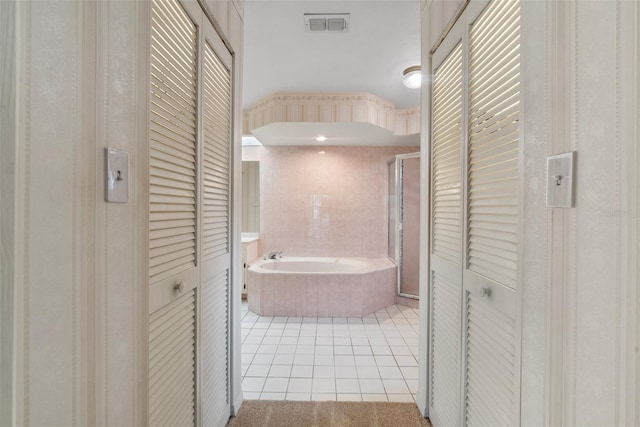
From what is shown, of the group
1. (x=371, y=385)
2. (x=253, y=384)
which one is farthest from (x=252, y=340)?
(x=371, y=385)

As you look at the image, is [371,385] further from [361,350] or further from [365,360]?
[361,350]

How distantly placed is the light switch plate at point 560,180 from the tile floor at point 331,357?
1654 millimetres

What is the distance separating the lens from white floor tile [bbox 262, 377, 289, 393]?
6.66 feet

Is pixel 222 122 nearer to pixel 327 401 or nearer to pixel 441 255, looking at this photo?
pixel 441 255

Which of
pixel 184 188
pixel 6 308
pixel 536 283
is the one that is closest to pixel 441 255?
pixel 536 283

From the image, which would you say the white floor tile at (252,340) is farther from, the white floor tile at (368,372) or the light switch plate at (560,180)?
the light switch plate at (560,180)

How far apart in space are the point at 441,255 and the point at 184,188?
1189 mm

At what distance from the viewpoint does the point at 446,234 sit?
1.50m

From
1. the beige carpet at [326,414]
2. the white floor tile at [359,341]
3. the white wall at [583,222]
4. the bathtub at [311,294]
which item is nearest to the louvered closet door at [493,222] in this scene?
the white wall at [583,222]

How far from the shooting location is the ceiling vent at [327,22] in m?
2.03

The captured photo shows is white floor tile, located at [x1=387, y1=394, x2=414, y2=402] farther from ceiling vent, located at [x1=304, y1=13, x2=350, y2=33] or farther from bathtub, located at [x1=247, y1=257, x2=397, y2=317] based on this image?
ceiling vent, located at [x1=304, y1=13, x2=350, y2=33]

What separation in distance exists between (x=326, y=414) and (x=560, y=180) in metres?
1.68

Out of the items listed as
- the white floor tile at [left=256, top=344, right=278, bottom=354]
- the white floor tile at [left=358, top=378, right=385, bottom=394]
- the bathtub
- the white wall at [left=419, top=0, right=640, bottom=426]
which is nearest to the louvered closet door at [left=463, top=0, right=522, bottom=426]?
the white wall at [left=419, top=0, right=640, bottom=426]

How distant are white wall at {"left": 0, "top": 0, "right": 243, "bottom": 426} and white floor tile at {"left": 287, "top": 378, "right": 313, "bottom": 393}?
1.32 meters
